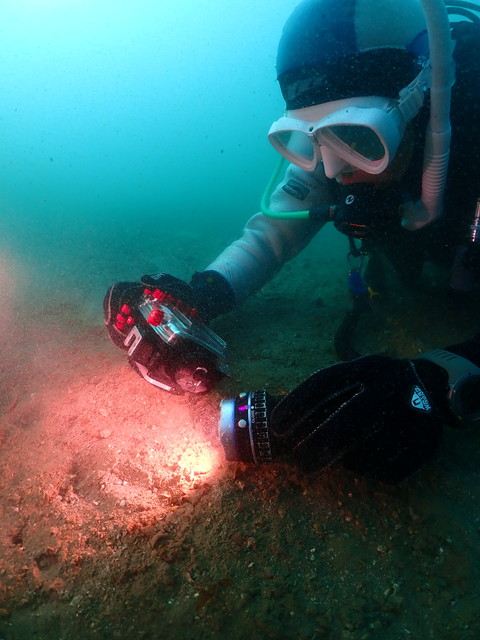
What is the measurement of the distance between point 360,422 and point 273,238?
8.81ft

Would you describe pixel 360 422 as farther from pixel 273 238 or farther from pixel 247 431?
pixel 273 238

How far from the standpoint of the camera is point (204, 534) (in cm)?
183

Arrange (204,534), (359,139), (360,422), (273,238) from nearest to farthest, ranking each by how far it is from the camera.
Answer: (360,422) < (204,534) < (359,139) < (273,238)

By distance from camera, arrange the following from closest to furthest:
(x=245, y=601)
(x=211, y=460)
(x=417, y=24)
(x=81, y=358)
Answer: (x=245, y=601) → (x=211, y=460) → (x=417, y=24) → (x=81, y=358)

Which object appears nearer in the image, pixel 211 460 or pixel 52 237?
pixel 211 460

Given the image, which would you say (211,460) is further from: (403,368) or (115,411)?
(403,368)

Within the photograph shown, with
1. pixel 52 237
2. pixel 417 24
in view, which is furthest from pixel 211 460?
pixel 52 237

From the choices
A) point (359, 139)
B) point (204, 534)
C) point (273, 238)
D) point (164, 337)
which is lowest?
point (204, 534)

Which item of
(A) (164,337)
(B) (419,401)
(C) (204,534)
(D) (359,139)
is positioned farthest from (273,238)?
(C) (204,534)

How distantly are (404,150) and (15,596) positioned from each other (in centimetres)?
350

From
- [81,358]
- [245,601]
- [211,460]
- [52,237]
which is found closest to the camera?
[245,601]

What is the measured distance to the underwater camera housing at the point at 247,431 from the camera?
6.25 feet

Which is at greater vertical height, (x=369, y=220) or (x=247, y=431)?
(x=369, y=220)

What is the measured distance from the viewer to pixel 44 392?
3256mm
